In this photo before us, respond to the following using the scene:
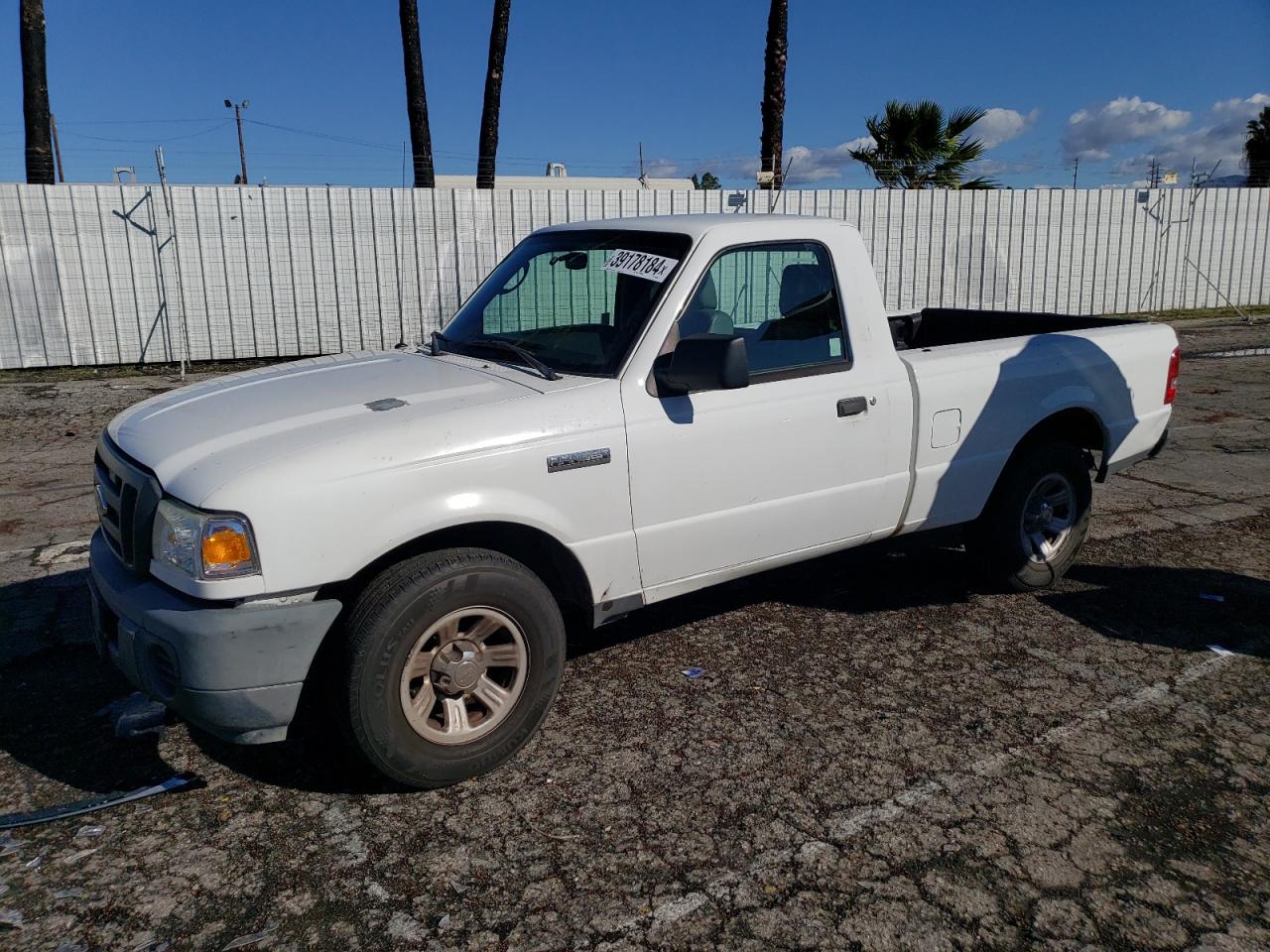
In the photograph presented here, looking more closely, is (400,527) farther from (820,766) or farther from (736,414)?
(820,766)

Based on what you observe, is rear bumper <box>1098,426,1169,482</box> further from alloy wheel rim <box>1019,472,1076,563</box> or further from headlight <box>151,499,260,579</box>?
headlight <box>151,499,260,579</box>

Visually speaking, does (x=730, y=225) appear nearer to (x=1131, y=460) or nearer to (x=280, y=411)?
(x=280, y=411)

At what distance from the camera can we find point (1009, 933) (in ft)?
8.98

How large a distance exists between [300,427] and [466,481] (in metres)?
0.59

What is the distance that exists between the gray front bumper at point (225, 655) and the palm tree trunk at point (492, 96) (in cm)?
1623

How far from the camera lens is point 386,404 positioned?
3.53 m

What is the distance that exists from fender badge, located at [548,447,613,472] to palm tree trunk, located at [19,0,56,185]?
47.6 feet

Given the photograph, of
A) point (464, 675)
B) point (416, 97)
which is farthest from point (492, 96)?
point (464, 675)

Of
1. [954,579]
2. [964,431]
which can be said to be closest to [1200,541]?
[954,579]

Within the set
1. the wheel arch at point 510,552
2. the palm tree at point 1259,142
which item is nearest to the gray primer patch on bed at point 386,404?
the wheel arch at point 510,552

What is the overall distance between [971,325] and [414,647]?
4487 millimetres

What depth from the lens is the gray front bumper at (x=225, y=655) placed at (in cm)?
300

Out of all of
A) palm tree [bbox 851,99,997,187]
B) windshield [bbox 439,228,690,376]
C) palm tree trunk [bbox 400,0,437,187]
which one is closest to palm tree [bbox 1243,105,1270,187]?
palm tree [bbox 851,99,997,187]

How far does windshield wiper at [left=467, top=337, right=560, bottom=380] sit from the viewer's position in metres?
3.81
